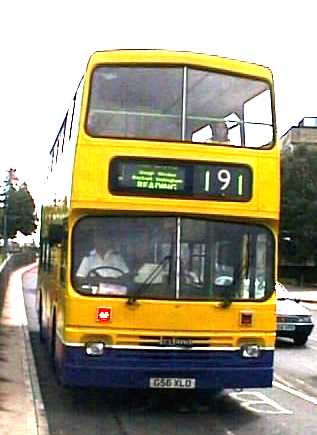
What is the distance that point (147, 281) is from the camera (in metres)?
10.9

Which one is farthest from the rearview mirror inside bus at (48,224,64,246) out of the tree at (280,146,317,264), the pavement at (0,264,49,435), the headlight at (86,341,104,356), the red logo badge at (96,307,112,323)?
the tree at (280,146,317,264)

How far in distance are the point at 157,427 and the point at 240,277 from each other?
2005mm

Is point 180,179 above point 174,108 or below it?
below

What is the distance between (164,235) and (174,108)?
1.52m

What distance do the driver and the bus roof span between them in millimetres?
2104

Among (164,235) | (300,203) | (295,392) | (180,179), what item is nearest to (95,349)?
(164,235)

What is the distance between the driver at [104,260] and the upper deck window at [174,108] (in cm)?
127

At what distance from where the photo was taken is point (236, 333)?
11.0 metres

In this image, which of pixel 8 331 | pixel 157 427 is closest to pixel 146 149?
pixel 157 427

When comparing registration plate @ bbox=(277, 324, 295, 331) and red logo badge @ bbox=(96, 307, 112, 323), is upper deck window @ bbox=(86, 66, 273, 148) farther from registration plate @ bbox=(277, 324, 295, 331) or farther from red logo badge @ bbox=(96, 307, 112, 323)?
registration plate @ bbox=(277, 324, 295, 331)

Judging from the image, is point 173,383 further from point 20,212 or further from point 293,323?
point 20,212

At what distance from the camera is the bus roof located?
37.3ft

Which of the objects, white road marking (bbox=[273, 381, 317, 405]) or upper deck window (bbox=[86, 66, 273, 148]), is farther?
white road marking (bbox=[273, 381, 317, 405])

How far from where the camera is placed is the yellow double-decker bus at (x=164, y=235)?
35.3 ft
